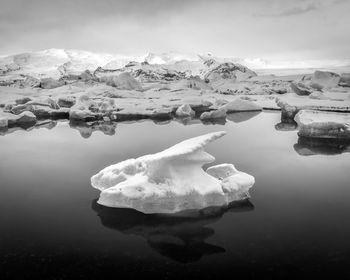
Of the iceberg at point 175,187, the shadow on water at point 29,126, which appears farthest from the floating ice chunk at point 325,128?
the shadow on water at point 29,126

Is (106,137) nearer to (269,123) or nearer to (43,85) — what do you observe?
(269,123)

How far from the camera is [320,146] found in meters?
6.95

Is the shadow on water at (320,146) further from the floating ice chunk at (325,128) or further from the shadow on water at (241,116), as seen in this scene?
the shadow on water at (241,116)

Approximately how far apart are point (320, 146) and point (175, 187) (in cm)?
446

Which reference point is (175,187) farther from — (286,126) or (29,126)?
(29,126)

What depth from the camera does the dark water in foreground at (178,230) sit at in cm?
276

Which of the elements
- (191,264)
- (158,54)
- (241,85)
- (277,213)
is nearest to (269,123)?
(277,213)

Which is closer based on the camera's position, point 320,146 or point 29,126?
point 320,146

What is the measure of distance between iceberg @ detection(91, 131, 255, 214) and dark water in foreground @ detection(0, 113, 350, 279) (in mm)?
130

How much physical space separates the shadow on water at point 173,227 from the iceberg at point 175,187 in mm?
79

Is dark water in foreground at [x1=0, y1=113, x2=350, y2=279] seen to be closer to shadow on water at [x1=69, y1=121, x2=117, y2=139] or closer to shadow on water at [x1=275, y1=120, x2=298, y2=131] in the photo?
shadow on water at [x1=69, y1=121, x2=117, y2=139]

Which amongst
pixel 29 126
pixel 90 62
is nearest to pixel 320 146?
pixel 29 126

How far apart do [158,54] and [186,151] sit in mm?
50603

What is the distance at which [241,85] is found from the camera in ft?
68.0
